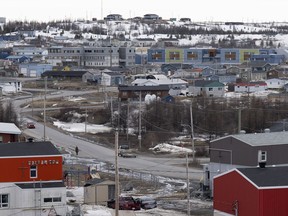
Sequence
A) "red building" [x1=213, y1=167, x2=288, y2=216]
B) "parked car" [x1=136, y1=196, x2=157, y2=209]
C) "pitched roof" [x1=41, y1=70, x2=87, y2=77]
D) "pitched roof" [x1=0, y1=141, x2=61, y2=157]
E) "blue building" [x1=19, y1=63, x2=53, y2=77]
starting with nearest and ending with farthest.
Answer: "red building" [x1=213, y1=167, x2=288, y2=216] → "pitched roof" [x1=0, y1=141, x2=61, y2=157] → "parked car" [x1=136, y1=196, x2=157, y2=209] → "pitched roof" [x1=41, y1=70, x2=87, y2=77] → "blue building" [x1=19, y1=63, x2=53, y2=77]

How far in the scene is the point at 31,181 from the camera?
10281mm

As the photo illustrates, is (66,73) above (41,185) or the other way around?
the other way around

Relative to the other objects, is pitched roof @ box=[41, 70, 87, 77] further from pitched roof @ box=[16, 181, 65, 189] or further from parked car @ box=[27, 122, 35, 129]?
pitched roof @ box=[16, 181, 65, 189]

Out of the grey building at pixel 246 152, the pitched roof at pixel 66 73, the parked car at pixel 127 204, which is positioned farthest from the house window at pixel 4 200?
the pitched roof at pixel 66 73

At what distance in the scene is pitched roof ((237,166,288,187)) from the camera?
27.8 feet

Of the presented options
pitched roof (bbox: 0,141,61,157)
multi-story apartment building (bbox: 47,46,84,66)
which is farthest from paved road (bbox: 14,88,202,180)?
multi-story apartment building (bbox: 47,46,84,66)

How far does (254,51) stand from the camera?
50.6 meters

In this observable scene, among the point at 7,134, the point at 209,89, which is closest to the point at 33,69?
the point at 209,89

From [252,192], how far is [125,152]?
368 inches

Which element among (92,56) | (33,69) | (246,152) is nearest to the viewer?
(246,152)

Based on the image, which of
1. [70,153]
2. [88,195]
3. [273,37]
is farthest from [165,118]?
[273,37]

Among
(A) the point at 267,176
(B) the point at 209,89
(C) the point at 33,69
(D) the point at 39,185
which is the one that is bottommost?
(C) the point at 33,69

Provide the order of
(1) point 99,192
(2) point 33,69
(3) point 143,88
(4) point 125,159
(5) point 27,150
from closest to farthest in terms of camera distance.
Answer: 1. (5) point 27,150
2. (1) point 99,192
3. (4) point 125,159
4. (3) point 143,88
5. (2) point 33,69

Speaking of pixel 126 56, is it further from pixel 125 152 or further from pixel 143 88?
pixel 125 152
